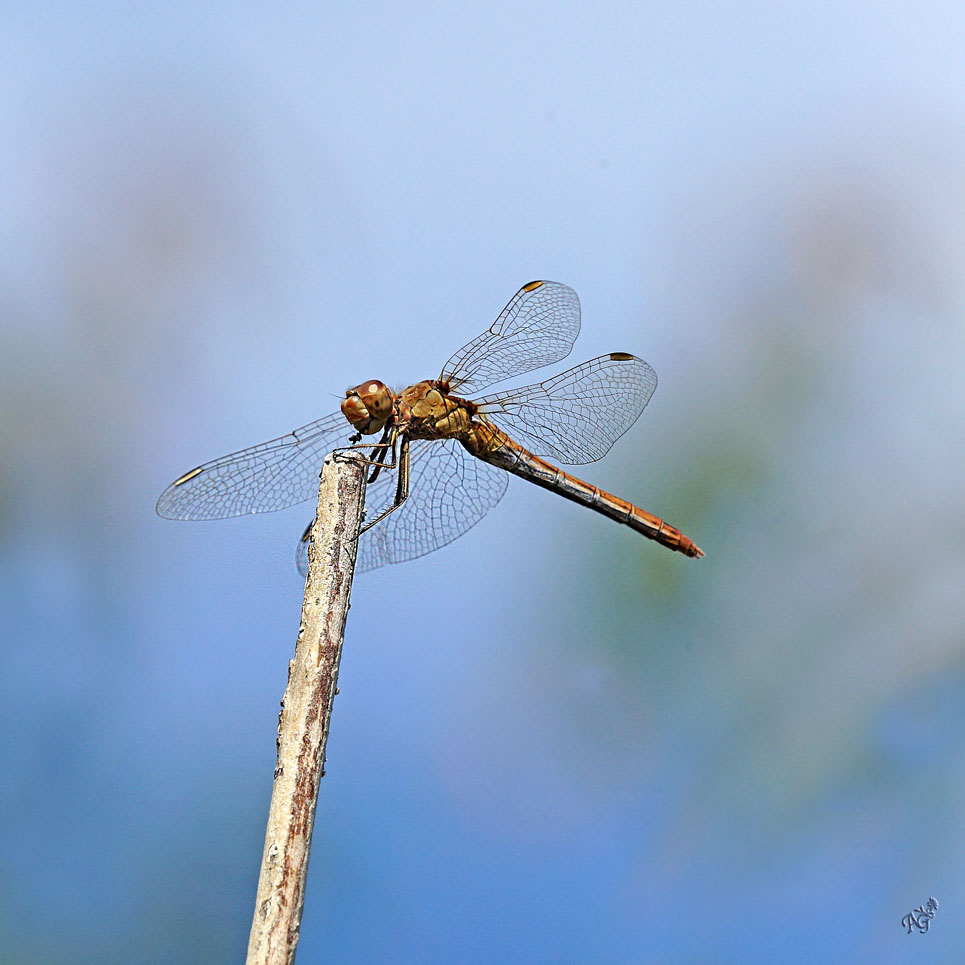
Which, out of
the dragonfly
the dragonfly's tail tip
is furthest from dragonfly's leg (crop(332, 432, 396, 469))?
the dragonfly's tail tip

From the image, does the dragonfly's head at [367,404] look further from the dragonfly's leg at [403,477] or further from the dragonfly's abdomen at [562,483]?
the dragonfly's abdomen at [562,483]

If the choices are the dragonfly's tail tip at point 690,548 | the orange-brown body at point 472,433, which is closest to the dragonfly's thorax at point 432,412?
the orange-brown body at point 472,433

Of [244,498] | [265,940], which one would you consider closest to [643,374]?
[244,498]

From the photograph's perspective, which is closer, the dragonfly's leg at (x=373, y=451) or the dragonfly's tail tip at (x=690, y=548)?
the dragonfly's leg at (x=373, y=451)

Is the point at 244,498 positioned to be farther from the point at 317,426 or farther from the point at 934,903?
the point at 934,903

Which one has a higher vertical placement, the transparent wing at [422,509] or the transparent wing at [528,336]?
the transparent wing at [528,336]

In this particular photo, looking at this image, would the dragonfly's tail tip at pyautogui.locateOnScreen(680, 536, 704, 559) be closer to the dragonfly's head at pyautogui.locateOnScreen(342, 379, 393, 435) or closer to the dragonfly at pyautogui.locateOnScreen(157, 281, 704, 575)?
the dragonfly at pyautogui.locateOnScreen(157, 281, 704, 575)
